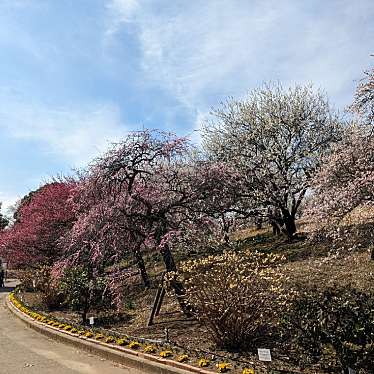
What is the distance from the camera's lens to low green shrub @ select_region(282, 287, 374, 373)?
5.13 meters

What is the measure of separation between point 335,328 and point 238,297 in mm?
1795

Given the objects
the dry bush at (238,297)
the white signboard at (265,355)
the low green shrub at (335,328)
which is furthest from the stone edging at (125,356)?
the low green shrub at (335,328)

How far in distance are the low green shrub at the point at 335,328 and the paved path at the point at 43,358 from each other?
2.92 metres

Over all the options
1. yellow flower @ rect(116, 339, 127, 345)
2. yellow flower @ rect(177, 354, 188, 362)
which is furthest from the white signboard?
yellow flower @ rect(116, 339, 127, 345)

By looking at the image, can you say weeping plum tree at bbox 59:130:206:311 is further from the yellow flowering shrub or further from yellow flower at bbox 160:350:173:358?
the yellow flowering shrub

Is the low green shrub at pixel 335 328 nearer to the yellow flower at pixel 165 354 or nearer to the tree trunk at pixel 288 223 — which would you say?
the yellow flower at pixel 165 354

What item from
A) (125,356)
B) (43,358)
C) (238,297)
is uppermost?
(238,297)

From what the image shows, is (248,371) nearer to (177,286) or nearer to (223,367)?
(223,367)

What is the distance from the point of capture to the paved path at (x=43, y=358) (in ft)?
24.1

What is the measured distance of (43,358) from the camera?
8.41 meters

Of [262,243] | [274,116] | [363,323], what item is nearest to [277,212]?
[262,243]

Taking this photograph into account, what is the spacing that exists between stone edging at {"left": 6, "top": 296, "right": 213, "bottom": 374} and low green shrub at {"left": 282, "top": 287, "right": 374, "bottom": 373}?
1.42m

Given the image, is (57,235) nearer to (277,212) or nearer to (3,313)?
(3,313)

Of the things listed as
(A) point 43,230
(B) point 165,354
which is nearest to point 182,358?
(B) point 165,354
